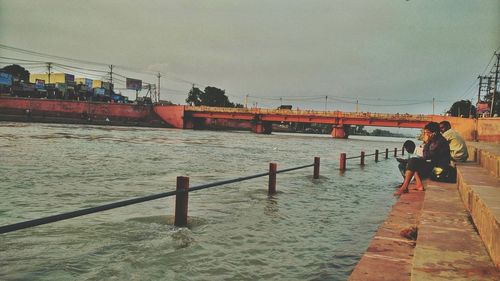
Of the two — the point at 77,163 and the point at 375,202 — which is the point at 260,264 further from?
the point at 77,163

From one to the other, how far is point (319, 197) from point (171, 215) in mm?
4856

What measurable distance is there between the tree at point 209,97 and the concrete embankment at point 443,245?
132 meters

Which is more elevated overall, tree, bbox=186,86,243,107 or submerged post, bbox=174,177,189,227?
tree, bbox=186,86,243,107

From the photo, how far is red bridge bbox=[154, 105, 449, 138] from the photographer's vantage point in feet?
232

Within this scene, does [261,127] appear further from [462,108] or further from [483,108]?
[462,108]

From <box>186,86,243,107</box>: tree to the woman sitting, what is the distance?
128 metres

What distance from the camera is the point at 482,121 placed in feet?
153

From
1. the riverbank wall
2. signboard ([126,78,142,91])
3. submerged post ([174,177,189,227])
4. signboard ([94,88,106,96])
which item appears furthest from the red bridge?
submerged post ([174,177,189,227])

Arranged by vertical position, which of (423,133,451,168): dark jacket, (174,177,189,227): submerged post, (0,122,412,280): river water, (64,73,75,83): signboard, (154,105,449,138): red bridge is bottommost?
(0,122,412,280): river water

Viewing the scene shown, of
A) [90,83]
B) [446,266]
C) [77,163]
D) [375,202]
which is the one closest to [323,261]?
[446,266]

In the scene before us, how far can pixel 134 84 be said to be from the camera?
116 meters

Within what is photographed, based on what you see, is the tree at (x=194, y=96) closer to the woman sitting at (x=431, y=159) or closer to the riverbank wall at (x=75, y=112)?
the riverbank wall at (x=75, y=112)

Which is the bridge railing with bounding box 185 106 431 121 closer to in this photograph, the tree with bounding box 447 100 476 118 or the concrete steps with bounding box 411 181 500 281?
the tree with bounding box 447 100 476 118

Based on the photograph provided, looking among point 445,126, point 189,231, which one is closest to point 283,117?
point 445,126
